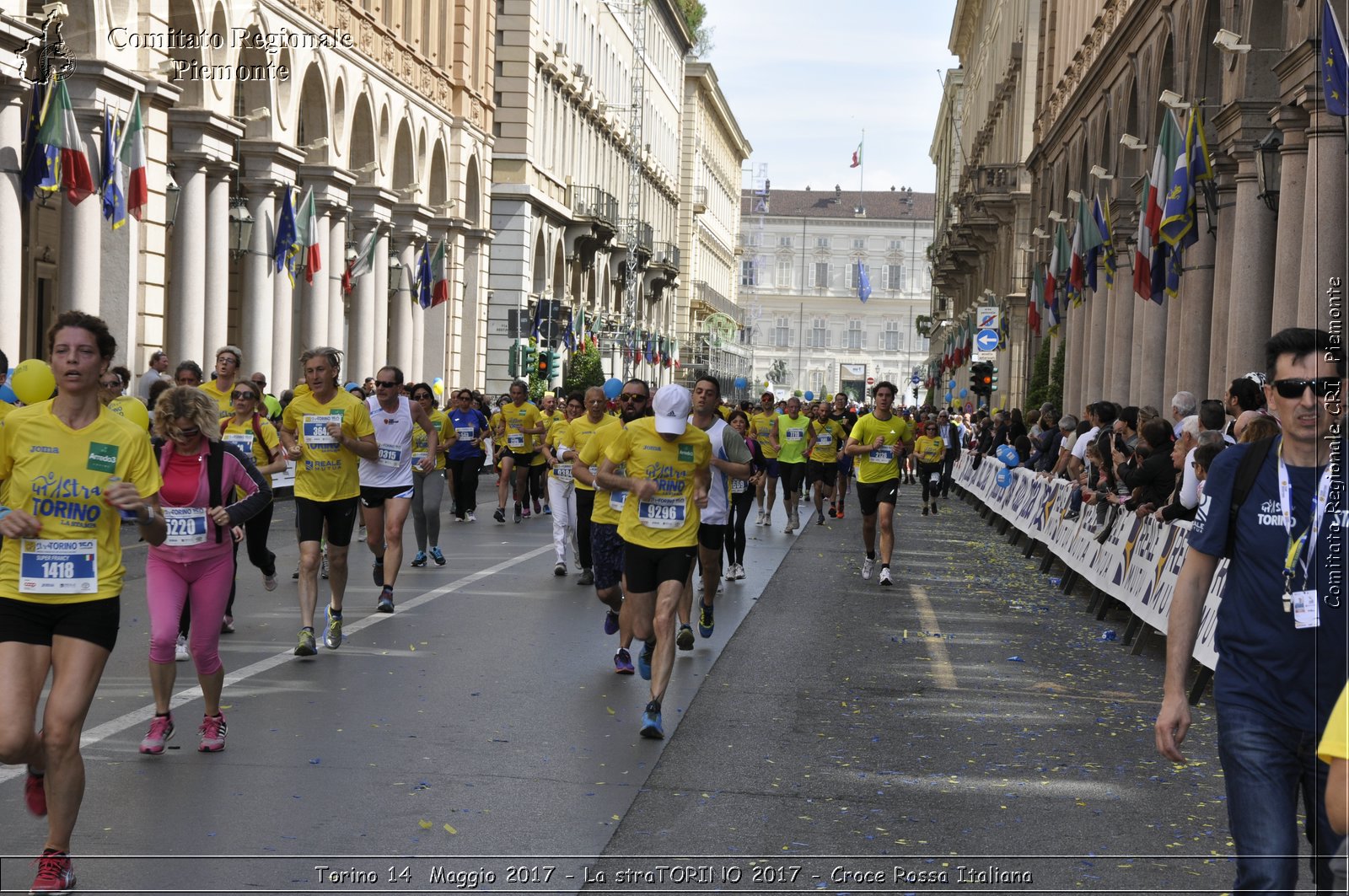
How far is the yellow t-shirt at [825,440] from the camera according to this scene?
2766 cm

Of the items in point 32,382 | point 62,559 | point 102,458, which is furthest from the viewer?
point 32,382

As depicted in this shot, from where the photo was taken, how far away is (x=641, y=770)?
8008 millimetres

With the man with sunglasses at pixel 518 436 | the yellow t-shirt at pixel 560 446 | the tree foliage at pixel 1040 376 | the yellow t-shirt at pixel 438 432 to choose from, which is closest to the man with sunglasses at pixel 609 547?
the yellow t-shirt at pixel 560 446

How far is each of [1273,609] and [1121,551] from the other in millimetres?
10569

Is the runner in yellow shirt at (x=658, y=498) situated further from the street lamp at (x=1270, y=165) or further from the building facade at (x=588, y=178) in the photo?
the building facade at (x=588, y=178)

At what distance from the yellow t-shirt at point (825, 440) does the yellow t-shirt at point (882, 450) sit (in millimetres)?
9969

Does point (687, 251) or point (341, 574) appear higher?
point (687, 251)

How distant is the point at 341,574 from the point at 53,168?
1233cm

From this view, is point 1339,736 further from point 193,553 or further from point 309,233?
point 309,233

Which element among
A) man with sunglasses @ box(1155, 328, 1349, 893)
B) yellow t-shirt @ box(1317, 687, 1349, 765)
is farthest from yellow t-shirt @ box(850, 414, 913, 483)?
yellow t-shirt @ box(1317, 687, 1349, 765)

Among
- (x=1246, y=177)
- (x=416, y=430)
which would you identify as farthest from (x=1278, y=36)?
(x=416, y=430)

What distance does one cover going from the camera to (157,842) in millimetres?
6367

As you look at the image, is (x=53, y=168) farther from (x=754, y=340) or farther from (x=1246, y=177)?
(x=754, y=340)

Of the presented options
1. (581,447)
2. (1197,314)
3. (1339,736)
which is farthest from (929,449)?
(1339,736)
